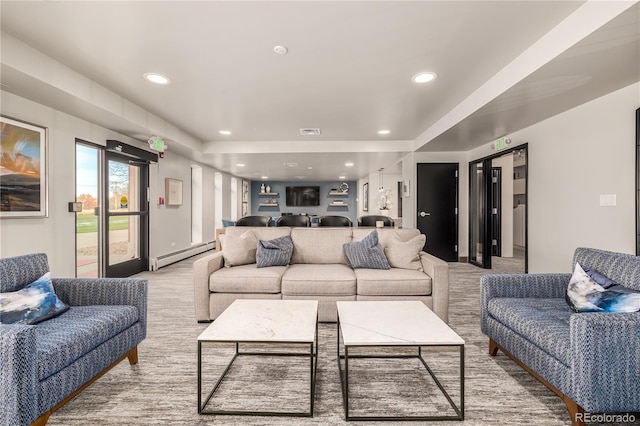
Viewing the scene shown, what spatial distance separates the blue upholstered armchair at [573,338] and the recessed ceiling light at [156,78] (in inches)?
139

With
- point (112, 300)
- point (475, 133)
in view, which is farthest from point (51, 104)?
point (475, 133)

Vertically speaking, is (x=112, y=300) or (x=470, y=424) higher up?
(x=112, y=300)

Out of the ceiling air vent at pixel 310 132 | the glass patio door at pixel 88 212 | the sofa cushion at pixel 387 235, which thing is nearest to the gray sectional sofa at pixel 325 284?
the sofa cushion at pixel 387 235

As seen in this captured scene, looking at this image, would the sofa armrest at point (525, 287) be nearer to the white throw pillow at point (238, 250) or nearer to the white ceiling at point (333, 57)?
the white ceiling at point (333, 57)

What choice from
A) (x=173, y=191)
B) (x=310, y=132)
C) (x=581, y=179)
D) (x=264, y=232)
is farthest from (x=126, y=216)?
(x=581, y=179)

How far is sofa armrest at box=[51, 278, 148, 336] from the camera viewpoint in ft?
6.78

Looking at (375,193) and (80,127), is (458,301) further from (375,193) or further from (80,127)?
(375,193)

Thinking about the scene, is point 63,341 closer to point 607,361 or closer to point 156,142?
point 607,361

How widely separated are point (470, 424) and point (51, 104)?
4.61 metres

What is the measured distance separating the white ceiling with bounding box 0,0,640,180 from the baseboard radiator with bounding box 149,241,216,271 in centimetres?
233

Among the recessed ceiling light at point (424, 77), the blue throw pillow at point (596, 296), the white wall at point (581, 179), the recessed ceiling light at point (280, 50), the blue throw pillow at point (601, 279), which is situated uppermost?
the recessed ceiling light at point (424, 77)

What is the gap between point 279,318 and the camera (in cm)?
187

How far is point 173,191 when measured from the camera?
19.6ft

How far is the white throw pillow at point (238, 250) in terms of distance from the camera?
3.11 meters
